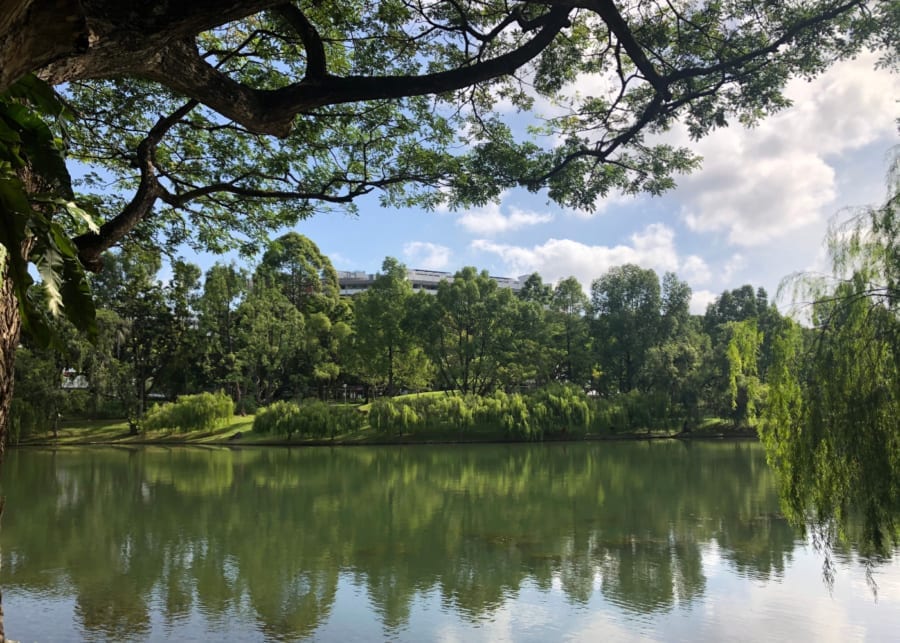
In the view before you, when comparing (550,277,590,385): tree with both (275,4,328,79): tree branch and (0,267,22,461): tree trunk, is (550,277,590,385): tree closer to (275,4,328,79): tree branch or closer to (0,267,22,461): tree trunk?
(275,4,328,79): tree branch

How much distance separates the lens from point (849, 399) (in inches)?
203

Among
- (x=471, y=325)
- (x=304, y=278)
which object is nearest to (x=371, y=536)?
(x=471, y=325)

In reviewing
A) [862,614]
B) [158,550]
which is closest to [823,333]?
[862,614]

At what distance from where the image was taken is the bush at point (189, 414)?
24.8 meters

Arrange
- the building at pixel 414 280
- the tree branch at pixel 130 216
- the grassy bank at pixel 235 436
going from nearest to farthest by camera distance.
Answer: the tree branch at pixel 130 216, the grassy bank at pixel 235 436, the building at pixel 414 280

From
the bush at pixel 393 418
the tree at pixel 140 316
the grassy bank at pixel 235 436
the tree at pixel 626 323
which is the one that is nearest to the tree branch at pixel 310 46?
the bush at pixel 393 418

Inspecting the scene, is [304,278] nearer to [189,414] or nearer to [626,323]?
[189,414]

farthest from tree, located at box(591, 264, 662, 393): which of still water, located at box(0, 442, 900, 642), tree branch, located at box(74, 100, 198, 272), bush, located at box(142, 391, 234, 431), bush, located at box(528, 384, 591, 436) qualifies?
tree branch, located at box(74, 100, 198, 272)

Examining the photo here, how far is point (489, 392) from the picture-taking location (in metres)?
31.8

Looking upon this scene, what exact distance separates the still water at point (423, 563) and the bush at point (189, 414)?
8.89m

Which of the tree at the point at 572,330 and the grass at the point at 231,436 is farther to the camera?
the tree at the point at 572,330

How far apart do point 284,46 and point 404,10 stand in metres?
0.98

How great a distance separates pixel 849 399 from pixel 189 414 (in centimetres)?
2422

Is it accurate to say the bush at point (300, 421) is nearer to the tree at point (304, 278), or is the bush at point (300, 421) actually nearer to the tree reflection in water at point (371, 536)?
the tree reflection in water at point (371, 536)
